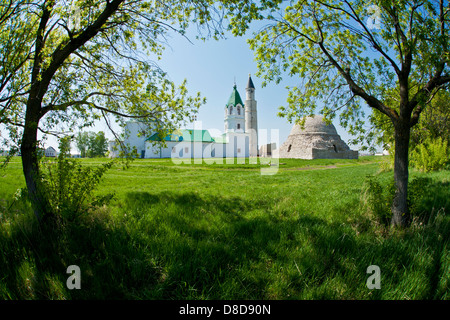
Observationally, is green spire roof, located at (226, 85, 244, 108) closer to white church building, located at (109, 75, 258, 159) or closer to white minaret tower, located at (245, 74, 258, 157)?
white church building, located at (109, 75, 258, 159)

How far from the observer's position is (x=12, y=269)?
2531mm

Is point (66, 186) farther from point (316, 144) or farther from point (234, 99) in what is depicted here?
point (234, 99)

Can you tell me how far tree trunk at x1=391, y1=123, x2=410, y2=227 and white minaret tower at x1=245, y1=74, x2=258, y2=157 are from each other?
2306 inches

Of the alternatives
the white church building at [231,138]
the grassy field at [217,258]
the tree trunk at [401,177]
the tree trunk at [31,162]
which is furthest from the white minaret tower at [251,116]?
the tree trunk at [31,162]

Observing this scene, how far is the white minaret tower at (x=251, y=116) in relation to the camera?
63.5 meters

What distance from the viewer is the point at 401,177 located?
3.99m

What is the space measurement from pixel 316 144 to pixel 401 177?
47695mm

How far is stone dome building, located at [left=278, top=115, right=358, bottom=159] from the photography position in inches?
1855

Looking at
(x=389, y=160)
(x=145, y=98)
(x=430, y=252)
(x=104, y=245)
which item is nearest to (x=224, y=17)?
(x=145, y=98)

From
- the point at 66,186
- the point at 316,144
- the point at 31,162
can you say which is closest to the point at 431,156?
the point at 66,186

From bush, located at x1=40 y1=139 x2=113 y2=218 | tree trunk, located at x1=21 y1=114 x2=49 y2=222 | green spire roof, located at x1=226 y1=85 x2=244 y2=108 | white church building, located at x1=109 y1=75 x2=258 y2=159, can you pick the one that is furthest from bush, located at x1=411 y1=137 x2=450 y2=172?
green spire roof, located at x1=226 y1=85 x2=244 y2=108

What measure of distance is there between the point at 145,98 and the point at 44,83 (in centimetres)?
215

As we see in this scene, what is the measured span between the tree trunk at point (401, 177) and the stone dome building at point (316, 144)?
148 feet
